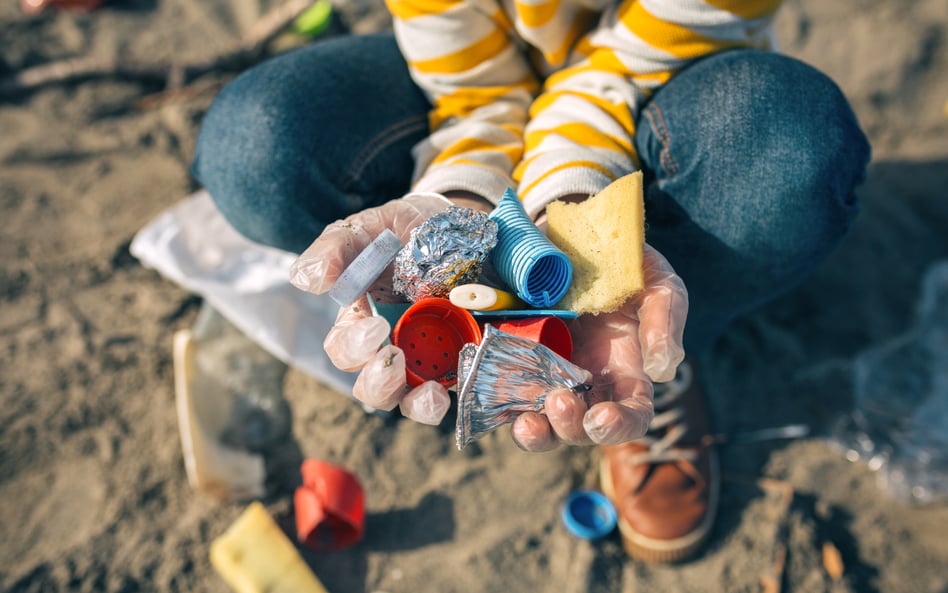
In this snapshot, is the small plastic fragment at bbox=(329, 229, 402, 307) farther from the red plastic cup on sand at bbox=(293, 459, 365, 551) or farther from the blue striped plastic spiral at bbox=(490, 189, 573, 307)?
the red plastic cup on sand at bbox=(293, 459, 365, 551)

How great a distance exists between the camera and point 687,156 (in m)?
1.26

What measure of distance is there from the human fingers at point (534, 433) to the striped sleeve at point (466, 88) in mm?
443

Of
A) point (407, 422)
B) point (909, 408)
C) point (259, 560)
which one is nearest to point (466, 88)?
point (407, 422)

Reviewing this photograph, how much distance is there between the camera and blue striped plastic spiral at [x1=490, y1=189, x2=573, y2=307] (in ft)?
3.30

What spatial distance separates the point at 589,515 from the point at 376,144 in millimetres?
977

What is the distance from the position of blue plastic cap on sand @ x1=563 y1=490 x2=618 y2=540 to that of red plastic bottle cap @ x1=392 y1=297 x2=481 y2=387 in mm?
726

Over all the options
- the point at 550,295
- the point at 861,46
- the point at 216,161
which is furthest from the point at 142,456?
the point at 861,46

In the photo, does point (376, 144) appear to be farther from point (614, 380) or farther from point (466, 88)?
point (614, 380)

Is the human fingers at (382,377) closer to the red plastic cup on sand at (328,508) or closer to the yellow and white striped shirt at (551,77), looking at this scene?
the yellow and white striped shirt at (551,77)

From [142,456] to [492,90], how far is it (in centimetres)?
120

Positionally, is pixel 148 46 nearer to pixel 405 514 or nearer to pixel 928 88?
pixel 405 514

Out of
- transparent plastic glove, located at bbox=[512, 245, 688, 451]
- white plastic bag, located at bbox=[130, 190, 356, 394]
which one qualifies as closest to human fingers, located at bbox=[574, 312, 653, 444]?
transparent plastic glove, located at bbox=[512, 245, 688, 451]

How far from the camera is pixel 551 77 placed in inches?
56.8

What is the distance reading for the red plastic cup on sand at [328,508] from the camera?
1.54 metres
